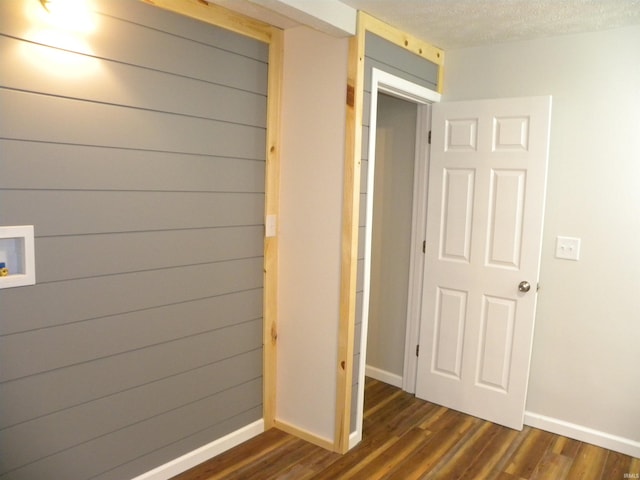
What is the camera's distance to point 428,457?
2.61 meters

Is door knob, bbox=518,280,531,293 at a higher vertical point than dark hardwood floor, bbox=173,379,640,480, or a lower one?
higher

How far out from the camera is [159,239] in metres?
2.18

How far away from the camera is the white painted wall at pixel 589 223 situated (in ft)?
8.42

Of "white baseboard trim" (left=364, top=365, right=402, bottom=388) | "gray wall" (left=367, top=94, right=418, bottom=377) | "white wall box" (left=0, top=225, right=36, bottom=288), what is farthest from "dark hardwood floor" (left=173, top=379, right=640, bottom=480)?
"white wall box" (left=0, top=225, right=36, bottom=288)

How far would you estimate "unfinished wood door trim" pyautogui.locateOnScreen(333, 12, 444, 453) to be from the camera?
2.41 metres

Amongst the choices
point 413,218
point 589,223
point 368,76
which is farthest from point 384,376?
point 368,76

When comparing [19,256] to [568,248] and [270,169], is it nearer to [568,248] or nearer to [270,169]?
[270,169]

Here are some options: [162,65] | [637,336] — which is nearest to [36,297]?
[162,65]

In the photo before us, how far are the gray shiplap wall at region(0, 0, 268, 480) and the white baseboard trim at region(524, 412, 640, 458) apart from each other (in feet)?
5.95

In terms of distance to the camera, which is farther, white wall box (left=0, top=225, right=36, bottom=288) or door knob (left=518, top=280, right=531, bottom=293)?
door knob (left=518, top=280, right=531, bottom=293)

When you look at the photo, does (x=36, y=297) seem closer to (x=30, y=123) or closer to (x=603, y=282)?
(x=30, y=123)

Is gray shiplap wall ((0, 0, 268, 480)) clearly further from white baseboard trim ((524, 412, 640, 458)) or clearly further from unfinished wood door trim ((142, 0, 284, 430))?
white baseboard trim ((524, 412, 640, 458))

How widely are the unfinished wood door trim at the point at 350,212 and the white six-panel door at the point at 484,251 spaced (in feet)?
2.45

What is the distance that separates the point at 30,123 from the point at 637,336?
308 cm
